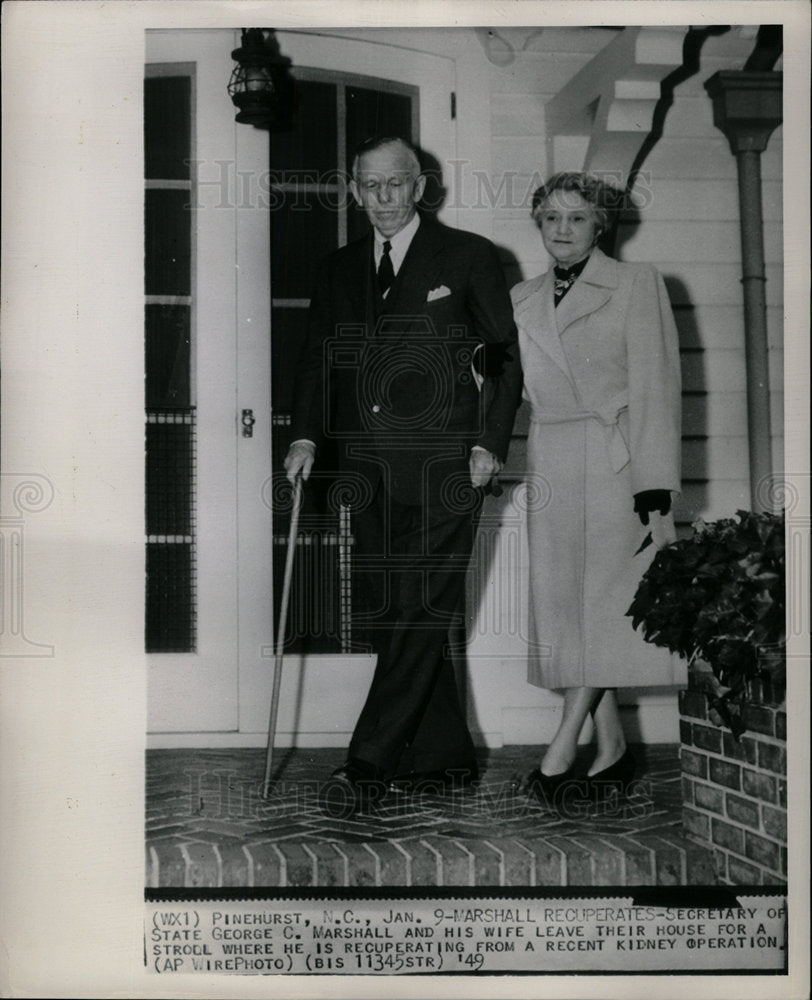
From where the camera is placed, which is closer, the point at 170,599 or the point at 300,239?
the point at 170,599

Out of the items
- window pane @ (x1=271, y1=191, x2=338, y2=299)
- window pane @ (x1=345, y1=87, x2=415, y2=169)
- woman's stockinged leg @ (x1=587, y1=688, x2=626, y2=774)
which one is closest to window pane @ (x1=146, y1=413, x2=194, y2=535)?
window pane @ (x1=271, y1=191, x2=338, y2=299)

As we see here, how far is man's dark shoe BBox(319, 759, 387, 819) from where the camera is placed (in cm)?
334

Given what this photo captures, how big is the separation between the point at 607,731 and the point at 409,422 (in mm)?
1008

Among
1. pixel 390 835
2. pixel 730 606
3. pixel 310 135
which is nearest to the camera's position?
pixel 730 606

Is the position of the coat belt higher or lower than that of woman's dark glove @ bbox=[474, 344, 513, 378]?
lower

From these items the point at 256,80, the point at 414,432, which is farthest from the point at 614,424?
the point at 256,80

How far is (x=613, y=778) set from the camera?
3.43 meters

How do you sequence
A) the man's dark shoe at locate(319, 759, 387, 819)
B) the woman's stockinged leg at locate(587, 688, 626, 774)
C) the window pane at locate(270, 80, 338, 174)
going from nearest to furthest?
the man's dark shoe at locate(319, 759, 387, 819) → the woman's stockinged leg at locate(587, 688, 626, 774) → the window pane at locate(270, 80, 338, 174)

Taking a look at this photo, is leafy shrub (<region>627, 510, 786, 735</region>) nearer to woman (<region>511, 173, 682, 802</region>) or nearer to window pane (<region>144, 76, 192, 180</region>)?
woman (<region>511, 173, 682, 802</region>)

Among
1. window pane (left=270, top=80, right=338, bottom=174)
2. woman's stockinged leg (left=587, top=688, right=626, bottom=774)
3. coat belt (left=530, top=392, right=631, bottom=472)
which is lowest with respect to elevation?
woman's stockinged leg (left=587, top=688, right=626, bottom=774)

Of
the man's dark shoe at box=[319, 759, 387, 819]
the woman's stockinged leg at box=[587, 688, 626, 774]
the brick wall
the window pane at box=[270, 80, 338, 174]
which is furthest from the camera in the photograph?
the window pane at box=[270, 80, 338, 174]

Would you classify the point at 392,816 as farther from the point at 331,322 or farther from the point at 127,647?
the point at 331,322

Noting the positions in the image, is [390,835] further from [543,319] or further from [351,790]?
[543,319]

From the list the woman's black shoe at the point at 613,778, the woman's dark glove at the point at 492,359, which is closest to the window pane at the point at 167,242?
the woman's dark glove at the point at 492,359
